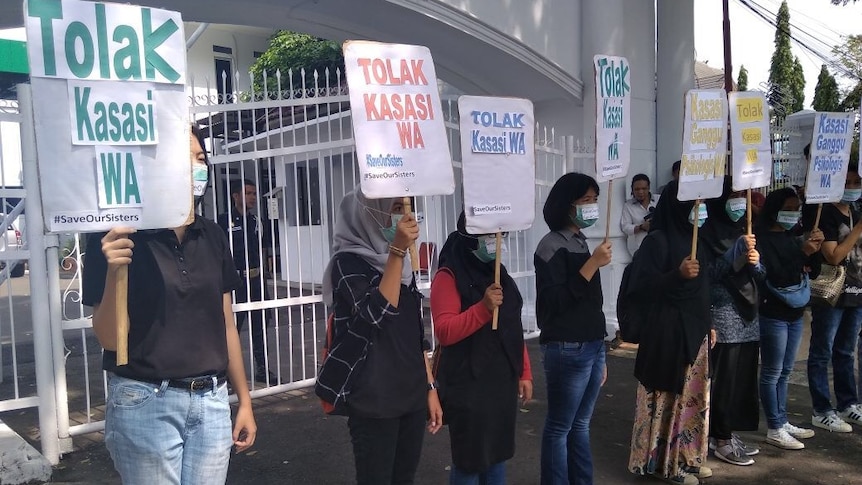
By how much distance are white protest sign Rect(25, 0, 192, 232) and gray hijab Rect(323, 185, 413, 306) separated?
2.32 ft

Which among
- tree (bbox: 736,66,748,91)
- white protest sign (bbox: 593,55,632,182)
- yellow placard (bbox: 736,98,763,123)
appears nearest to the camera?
white protest sign (bbox: 593,55,632,182)

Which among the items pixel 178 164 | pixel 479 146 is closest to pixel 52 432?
pixel 178 164

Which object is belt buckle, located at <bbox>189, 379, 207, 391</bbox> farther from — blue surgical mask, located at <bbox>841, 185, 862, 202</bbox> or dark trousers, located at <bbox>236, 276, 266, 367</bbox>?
blue surgical mask, located at <bbox>841, 185, 862, 202</bbox>

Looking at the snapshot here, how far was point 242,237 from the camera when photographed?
19.0 feet

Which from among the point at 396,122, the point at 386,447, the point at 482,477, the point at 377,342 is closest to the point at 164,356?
the point at 377,342

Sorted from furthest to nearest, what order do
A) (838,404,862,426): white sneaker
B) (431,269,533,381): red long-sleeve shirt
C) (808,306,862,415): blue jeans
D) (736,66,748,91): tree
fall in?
1. (736,66,748,91): tree
2. (838,404,862,426): white sneaker
3. (808,306,862,415): blue jeans
4. (431,269,533,381): red long-sleeve shirt

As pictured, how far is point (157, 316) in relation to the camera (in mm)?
2021

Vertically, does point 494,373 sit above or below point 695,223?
below

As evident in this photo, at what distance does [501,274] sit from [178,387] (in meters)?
1.60

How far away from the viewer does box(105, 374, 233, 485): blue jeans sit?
2.00 meters

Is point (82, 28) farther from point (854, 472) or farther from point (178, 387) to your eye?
point (854, 472)

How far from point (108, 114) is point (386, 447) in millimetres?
A: 1529

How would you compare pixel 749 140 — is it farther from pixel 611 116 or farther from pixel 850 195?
pixel 850 195

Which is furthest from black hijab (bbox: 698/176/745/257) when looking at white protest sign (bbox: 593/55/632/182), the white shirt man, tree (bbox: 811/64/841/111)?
tree (bbox: 811/64/841/111)
